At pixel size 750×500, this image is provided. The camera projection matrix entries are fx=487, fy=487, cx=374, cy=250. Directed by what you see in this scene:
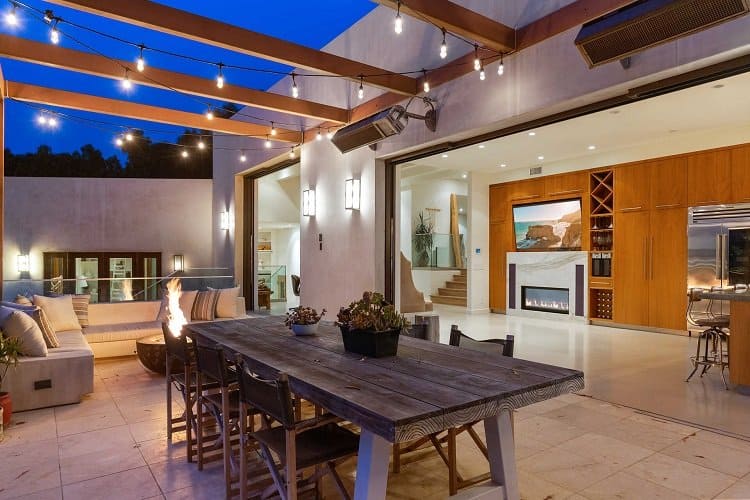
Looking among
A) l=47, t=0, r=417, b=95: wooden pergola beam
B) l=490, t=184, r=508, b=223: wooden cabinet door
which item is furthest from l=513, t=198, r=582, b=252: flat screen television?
l=47, t=0, r=417, b=95: wooden pergola beam

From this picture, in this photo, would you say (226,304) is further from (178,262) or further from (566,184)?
(566,184)

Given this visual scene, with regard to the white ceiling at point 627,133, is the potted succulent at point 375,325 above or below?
below

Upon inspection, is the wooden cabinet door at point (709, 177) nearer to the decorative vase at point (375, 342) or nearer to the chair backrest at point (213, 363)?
the decorative vase at point (375, 342)

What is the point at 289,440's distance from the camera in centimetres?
205

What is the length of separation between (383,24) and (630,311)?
20.7ft

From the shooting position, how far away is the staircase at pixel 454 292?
487 inches

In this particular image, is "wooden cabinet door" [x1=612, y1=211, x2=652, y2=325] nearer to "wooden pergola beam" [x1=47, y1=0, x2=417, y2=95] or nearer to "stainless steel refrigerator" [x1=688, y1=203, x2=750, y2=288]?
"stainless steel refrigerator" [x1=688, y1=203, x2=750, y2=288]

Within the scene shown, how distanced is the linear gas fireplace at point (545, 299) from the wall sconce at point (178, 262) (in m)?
8.51

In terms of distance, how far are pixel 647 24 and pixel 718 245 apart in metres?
5.55

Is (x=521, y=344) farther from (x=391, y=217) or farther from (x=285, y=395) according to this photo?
(x=285, y=395)

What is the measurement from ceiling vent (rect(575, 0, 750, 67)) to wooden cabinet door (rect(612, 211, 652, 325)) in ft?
18.7

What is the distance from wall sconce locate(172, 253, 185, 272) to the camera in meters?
12.6

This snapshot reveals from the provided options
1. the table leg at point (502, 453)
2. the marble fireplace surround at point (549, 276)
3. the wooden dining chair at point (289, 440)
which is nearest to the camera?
the wooden dining chair at point (289, 440)

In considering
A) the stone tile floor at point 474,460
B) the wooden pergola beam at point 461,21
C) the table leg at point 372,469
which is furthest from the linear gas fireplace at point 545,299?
the table leg at point 372,469
